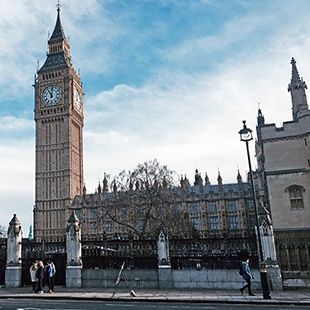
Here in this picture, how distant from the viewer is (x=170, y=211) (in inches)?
1331

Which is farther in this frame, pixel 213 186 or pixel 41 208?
pixel 41 208

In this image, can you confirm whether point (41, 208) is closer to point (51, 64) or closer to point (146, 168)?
point (51, 64)

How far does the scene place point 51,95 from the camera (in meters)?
82.4

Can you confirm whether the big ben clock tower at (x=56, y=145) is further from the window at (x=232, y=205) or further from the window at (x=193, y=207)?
the window at (x=232, y=205)

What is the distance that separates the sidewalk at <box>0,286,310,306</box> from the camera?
13.7m

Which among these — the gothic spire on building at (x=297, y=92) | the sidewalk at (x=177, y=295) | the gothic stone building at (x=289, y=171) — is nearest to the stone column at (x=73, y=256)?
the sidewalk at (x=177, y=295)

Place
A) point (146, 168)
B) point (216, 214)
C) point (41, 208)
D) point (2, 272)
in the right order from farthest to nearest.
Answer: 1. point (41, 208)
2. point (216, 214)
3. point (146, 168)
4. point (2, 272)

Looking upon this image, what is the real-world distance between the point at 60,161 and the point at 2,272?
201ft

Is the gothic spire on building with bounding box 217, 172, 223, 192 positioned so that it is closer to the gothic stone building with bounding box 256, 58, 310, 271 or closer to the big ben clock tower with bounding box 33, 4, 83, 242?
the big ben clock tower with bounding box 33, 4, 83, 242

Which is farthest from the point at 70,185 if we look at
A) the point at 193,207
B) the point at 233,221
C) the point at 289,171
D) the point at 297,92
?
the point at 289,171

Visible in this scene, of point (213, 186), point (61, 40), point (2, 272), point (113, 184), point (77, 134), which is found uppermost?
point (61, 40)

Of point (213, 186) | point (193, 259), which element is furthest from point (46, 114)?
point (193, 259)

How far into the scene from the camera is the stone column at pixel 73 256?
18141 millimetres

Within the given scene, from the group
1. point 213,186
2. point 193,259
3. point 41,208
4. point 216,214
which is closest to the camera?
point 193,259
